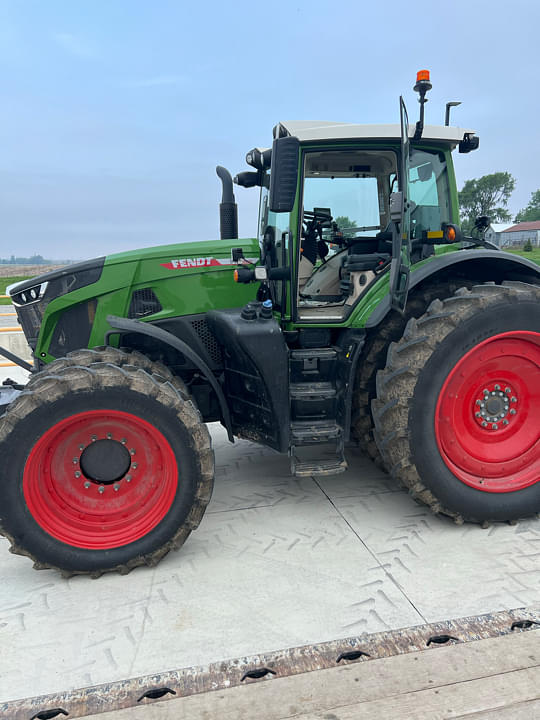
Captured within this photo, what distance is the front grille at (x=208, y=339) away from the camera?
3.34m

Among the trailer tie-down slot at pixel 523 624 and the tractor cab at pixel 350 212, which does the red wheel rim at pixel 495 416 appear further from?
the trailer tie-down slot at pixel 523 624

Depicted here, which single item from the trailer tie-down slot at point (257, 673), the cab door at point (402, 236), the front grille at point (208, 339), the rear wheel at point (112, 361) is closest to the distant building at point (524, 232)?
the cab door at point (402, 236)

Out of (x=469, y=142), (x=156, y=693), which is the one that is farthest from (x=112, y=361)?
(x=469, y=142)

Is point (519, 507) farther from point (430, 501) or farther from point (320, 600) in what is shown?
point (320, 600)

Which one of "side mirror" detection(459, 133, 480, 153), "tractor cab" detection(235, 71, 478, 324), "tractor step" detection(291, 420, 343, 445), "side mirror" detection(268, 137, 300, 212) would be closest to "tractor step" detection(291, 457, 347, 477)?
"tractor step" detection(291, 420, 343, 445)

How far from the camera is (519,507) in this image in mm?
2980

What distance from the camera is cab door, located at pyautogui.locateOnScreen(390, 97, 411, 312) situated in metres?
2.60

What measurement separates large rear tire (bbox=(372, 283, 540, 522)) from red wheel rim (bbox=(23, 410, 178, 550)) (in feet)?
4.34

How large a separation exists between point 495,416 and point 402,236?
50.6 inches

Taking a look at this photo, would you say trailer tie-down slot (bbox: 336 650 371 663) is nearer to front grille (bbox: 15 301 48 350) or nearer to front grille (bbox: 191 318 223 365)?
front grille (bbox: 191 318 223 365)

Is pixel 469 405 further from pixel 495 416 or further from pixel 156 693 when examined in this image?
pixel 156 693

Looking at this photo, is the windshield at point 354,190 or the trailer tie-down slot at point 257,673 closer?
the trailer tie-down slot at point 257,673

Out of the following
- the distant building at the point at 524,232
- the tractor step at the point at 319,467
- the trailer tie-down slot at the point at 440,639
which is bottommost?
the trailer tie-down slot at the point at 440,639

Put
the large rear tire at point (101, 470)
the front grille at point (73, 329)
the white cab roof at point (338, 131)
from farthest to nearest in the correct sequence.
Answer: the front grille at point (73, 329) → the white cab roof at point (338, 131) → the large rear tire at point (101, 470)
